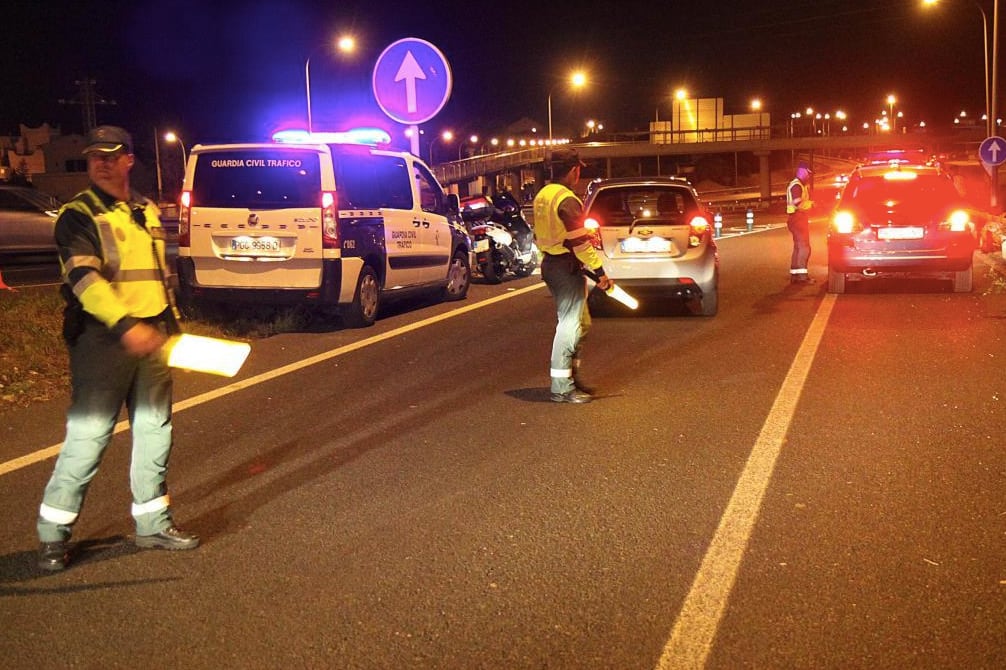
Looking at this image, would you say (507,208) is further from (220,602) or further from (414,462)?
(220,602)

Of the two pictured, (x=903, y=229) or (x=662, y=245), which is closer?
(x=662, y=245)

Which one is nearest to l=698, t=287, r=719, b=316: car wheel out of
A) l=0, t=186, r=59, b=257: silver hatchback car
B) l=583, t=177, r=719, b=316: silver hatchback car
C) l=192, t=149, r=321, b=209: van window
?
l=583, t=177, r=719, b=316: silver hatchback car

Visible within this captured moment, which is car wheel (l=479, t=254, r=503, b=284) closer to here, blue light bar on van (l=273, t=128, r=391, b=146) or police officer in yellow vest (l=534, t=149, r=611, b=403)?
blue light bar on van (l=273, t=128, r=391, b=146)

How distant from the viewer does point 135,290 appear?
4.76m

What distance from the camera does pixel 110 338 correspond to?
4.71 m

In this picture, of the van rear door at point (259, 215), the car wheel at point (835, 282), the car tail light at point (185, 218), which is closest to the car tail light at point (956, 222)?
the car wheel at point (835, 282)

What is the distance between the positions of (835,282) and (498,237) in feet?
18.6

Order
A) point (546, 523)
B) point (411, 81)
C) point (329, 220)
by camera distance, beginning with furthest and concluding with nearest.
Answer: point (411, 81)
point (329, 220)
point (546, 523)

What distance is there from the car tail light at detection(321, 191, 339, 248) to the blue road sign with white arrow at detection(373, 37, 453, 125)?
13.1 feet

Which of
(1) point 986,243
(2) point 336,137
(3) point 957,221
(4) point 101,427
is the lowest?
(4) point 101,427

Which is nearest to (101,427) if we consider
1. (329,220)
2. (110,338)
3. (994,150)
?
(110,338)

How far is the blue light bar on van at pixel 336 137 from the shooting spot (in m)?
12.1

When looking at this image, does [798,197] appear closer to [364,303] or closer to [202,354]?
[364,303]

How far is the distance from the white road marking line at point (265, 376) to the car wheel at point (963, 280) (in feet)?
20.0
